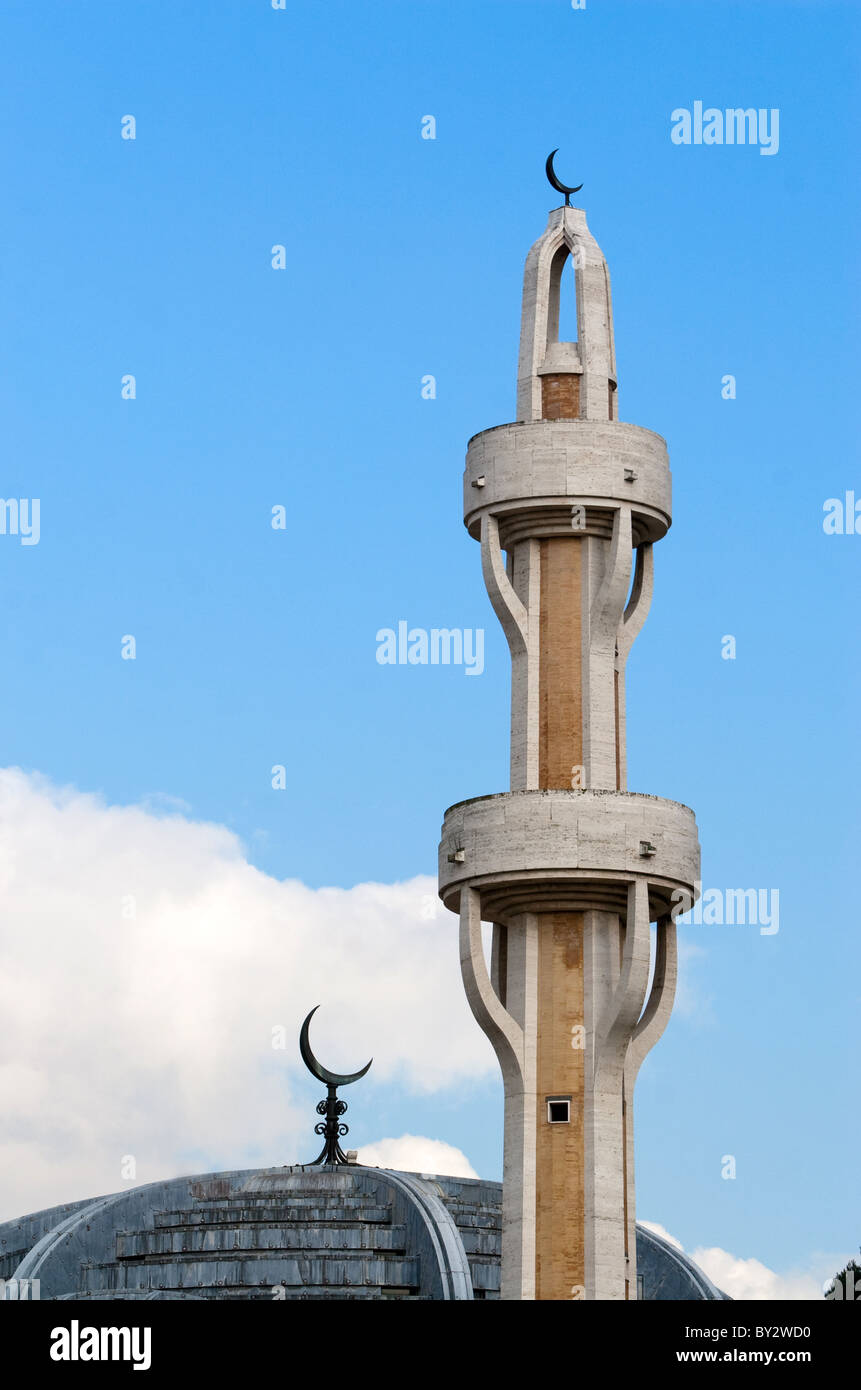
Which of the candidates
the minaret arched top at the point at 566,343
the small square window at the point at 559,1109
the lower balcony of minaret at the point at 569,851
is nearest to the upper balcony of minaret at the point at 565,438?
the minaret arched top at the point at 566,343

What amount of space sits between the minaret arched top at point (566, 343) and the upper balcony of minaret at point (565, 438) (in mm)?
20

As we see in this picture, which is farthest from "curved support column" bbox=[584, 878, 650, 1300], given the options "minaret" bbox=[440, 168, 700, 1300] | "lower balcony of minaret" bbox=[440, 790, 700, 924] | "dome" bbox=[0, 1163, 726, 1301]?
"dome" bbox=[0, 1163, 726, 1301]

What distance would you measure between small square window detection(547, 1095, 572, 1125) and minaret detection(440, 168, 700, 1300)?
0.06ft

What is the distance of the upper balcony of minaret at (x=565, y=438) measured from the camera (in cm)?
5216

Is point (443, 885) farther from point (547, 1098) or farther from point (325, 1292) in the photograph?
point (325, 1292)

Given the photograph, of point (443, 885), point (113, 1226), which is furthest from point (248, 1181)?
point (443, 885)

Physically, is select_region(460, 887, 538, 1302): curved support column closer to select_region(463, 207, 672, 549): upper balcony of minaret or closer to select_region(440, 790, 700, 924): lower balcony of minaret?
select_region(440, 790, 700, 924): lower balcony of minaret

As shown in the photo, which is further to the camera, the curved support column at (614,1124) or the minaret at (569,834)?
the minaret at (569,834)

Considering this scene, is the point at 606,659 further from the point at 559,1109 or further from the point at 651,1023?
the point at 559,1109

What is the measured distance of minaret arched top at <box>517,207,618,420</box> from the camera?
5378cm

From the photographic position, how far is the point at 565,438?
172 ft

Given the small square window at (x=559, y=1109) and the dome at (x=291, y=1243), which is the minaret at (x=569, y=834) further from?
the dome at (x=291, y=1243)

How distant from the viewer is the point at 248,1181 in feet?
210

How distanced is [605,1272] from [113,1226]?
671 inches
